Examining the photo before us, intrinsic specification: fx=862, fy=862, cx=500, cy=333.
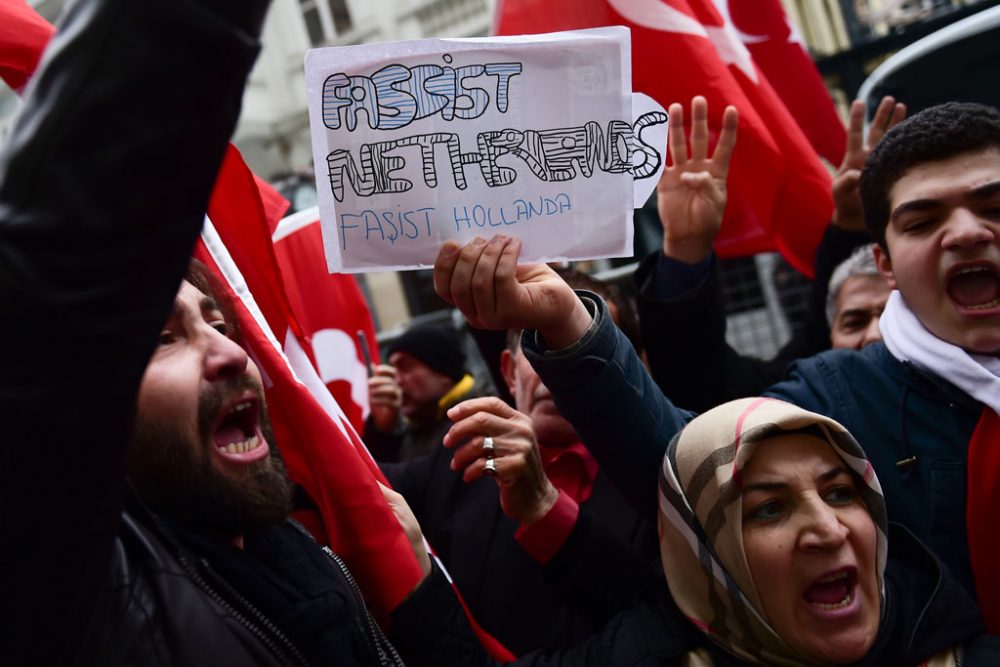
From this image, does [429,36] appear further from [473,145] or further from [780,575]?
[780,575]

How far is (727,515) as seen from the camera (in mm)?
1604

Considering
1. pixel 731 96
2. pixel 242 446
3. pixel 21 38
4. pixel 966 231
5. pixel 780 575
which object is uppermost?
pixel 21 38

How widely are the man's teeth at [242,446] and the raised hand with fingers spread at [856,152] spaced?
199 centimetres

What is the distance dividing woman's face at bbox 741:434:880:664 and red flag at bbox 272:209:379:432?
1935mm

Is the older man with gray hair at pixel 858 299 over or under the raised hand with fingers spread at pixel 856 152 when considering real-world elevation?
under

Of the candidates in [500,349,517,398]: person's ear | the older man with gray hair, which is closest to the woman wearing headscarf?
[500,349,517,398]: person's ear

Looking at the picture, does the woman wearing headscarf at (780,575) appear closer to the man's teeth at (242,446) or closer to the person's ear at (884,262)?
the man's teeth at (242,446)

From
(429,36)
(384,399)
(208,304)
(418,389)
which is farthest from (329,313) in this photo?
(429,36)

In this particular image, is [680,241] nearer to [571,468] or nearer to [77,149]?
[571,468]

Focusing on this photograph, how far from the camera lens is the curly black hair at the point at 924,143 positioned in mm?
1830

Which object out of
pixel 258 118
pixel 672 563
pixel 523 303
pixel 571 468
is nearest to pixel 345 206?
pixel 523 303

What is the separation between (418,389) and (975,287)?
9.24ft

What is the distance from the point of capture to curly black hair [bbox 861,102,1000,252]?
183cm

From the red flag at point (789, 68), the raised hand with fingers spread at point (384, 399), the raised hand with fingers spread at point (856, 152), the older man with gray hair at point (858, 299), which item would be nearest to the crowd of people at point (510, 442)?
the older man with gray hair at point (858, 299)
